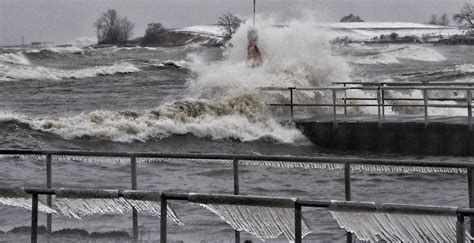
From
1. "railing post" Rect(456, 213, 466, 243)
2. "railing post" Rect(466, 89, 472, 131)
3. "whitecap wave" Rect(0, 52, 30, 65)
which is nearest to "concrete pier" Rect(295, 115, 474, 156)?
"railing post" Rect(466, 89, 472, 131)

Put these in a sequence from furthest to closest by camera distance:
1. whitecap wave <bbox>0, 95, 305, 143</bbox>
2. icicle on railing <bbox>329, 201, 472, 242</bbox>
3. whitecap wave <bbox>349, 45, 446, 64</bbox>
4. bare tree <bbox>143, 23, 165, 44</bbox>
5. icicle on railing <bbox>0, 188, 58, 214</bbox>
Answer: bare tree <bbox>143, 23, 165, 44</bbox> → whitecap wave <bbox>349, 45, 446, 64</bbox> → whitecap wave <bbox>0, 95, 305, 143</bbox> → icicle on railing <bbox>0, 188, 58, 214</bbox> → icicle on railing <bbox>329, 201, 472, 242</bbox>

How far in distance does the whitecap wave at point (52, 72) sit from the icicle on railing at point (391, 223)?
2305 inches

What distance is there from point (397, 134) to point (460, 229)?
48.2 feet

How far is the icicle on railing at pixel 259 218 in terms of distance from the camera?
5832 mm

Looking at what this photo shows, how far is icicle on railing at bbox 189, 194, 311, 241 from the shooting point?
5.83m

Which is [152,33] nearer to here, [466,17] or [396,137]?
[466,17]

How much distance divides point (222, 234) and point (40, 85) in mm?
48488

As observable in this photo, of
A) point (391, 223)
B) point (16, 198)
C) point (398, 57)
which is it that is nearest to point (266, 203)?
point (391, 223)

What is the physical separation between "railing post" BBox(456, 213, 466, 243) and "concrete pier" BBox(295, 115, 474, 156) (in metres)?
13.6

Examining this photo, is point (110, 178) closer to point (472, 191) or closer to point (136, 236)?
point (136, 236)

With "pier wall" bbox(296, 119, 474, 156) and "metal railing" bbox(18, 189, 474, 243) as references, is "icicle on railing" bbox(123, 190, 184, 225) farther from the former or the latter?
"pier wall" bbox(296, 119, 474, 156)

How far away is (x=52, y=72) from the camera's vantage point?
6862 cm

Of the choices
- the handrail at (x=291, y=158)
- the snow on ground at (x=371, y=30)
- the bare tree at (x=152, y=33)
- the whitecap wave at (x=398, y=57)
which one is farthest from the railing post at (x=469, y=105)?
the bare tree at (x=152, y=33)

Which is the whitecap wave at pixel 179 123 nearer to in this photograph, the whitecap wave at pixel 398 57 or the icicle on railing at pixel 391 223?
the icicle on railing at pixel 391 223
